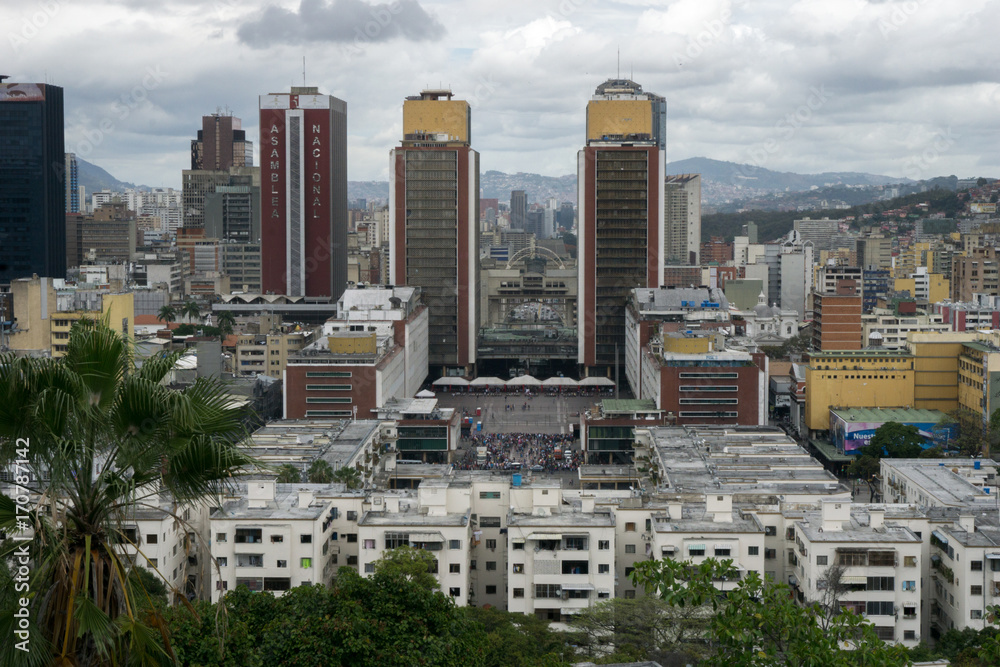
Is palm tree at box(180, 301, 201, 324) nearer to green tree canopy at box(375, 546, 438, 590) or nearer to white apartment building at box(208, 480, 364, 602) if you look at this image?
white apartment building at box(208, 480, 364, 602)

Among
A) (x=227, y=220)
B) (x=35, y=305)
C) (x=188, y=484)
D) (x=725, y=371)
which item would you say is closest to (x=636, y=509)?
(x=188, y=484)

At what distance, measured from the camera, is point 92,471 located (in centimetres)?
774

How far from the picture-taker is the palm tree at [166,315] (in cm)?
9075

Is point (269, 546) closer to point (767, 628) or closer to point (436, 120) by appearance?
point (767, 628)

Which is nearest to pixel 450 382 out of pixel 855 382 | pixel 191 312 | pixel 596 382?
pixel 596 382

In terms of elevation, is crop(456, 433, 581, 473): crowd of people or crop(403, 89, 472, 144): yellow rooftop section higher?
crop(403, 89, 472, 144): yellow rooftop section

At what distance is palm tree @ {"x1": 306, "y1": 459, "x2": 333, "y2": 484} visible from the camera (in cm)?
3659

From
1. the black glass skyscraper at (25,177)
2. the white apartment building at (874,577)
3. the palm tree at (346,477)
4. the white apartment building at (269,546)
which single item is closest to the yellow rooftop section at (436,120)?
the black glass skyscraper at (25,177)

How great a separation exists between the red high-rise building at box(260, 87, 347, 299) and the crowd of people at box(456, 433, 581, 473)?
44.5 m

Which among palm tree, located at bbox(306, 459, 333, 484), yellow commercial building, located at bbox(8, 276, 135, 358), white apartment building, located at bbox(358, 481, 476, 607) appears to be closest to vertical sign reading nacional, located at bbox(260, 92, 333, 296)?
yellow commercial building, located at bbox(8, 276, 135, 358)

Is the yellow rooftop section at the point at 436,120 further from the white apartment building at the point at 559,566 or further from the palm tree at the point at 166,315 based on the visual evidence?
the white apartment building at the point at 559,566

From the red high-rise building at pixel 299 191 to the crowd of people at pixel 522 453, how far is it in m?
44.5

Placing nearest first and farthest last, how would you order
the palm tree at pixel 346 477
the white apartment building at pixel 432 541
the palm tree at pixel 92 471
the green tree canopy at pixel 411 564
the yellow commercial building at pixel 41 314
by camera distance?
the palm tree at pixel 92 471 → the green tree canopy at pixel 411 564 → the white apartment building at pixel 432 541 → the palm tree at pixel 346 477 → the yellow commercial building at pixel 41 314

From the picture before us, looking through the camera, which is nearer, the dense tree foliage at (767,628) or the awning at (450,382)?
the dense tree foliage at (767,628)
